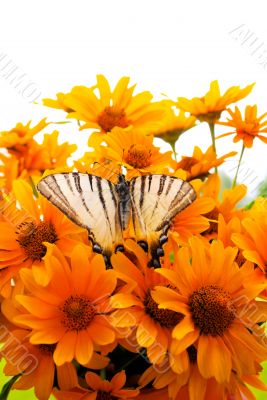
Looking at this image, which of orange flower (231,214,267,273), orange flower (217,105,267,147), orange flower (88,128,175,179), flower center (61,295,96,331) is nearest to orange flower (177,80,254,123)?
orange flower (217,105,267,147)

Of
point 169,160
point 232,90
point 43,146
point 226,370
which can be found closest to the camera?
point 226,370

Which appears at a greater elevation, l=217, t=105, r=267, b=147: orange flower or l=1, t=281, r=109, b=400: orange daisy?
l=217, t=105, r=267, b=147: orange flower

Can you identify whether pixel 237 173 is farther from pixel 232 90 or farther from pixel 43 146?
pixel 43 146

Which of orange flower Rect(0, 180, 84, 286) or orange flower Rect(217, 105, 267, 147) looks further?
orange flower Rect(217, 105, 267, 147)

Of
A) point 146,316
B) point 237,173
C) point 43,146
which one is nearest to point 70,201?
point 146,316

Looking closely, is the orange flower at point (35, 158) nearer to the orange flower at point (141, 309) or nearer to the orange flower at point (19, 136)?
the orange flower at point (19, 136)

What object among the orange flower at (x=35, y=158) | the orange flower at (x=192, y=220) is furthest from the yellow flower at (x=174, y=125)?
the orange flower at (x=192, y=220)

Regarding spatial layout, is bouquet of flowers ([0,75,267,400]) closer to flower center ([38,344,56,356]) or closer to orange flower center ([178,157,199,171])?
flower center ([38,344,56,356])
